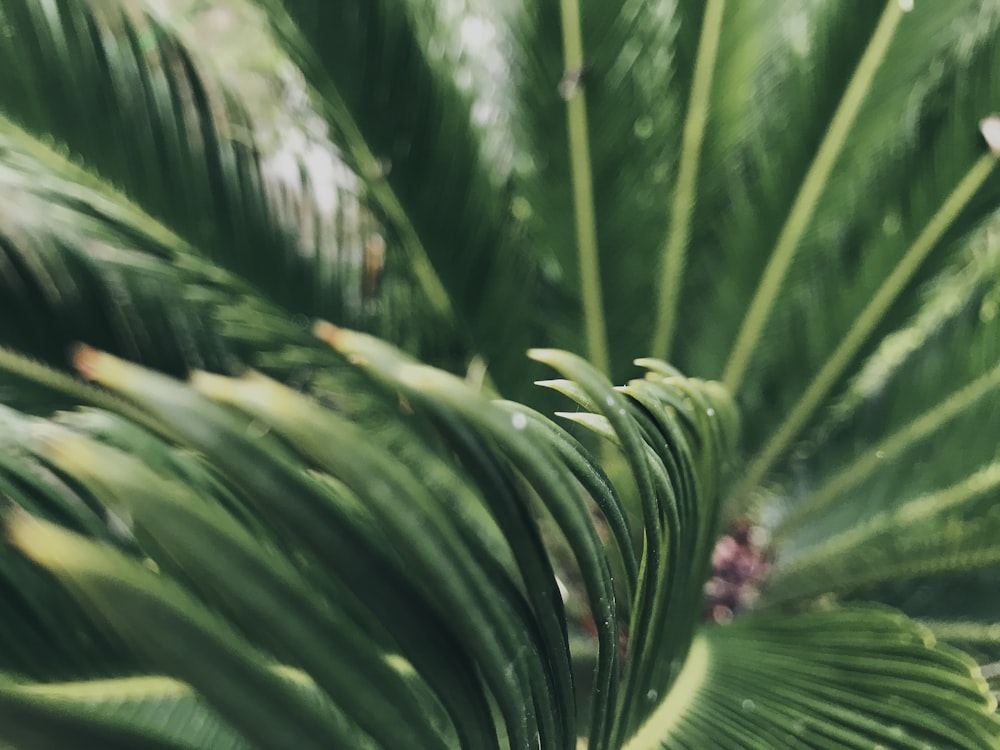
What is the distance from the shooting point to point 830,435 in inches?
37.2

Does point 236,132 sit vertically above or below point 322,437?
above

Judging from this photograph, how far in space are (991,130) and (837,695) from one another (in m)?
0.52

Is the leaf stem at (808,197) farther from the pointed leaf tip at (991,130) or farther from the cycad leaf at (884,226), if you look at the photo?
the pointed leaf tip at (991,130)

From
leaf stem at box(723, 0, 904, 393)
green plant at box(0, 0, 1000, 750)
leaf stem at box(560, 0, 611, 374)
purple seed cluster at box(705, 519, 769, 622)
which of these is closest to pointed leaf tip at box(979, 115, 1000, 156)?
green plant at box(0, 0, 1000, 750)

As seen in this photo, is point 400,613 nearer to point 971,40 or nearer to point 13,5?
point 13,5

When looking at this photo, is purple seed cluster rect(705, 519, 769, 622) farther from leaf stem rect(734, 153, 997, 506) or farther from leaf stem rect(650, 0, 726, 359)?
leaf stem rect(650, 0, 726, 359)

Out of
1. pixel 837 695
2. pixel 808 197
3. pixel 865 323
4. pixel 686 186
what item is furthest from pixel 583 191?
pixel 837 695

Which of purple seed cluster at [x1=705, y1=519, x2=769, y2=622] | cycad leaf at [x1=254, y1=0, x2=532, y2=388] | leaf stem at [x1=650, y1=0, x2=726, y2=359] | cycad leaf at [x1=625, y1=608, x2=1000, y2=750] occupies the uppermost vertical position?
leaf stem at [x1=650, y1=0, x2=726, y2=359]

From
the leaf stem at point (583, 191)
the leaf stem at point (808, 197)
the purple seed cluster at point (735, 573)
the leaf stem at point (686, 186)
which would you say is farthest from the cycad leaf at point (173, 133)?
the purple seed cluster at point (735, 573)

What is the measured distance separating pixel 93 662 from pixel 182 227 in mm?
411

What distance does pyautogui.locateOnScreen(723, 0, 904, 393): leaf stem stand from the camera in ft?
2.23

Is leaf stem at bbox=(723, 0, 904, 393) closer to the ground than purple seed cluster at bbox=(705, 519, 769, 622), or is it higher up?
higher up

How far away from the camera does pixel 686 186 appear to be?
0.79 metres

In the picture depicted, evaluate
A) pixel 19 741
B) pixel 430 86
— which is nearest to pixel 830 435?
pixel 430 86
